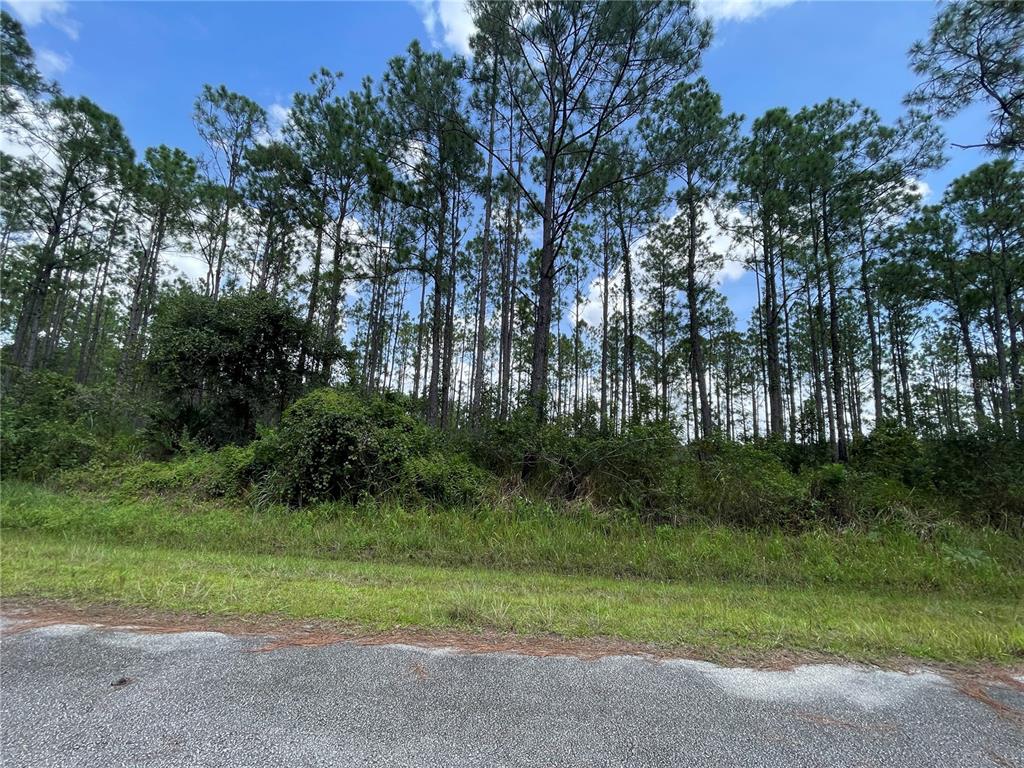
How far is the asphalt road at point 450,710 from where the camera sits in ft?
6.37

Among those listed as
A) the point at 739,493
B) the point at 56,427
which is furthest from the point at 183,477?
the point at 739,493

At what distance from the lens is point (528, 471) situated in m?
9.66

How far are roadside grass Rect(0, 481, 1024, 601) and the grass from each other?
3 cm

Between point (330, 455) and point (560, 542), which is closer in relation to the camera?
point (560, 542)

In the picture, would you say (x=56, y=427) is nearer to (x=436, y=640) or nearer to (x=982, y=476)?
(x=436, y=640)

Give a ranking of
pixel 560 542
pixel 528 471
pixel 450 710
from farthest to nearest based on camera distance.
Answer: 1. pixel 528 471
2. pixel 560 542
3. pixel 450 710

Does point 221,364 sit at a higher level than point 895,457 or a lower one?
higher

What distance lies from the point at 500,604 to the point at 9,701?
9.42ft

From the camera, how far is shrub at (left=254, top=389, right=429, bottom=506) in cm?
847

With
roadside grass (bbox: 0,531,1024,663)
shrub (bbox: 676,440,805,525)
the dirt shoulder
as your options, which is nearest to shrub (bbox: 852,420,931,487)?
shrub (bbox: 676,440,805,525)

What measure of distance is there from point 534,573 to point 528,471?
415 centimetres

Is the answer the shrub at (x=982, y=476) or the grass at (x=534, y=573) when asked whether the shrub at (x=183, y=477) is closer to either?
the grass at (x=534, y=573)

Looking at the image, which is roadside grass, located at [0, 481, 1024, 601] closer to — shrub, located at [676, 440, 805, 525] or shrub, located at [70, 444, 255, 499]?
shrub, located at [676, 440, 805, 525]

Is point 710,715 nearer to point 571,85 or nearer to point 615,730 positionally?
point 615,730
